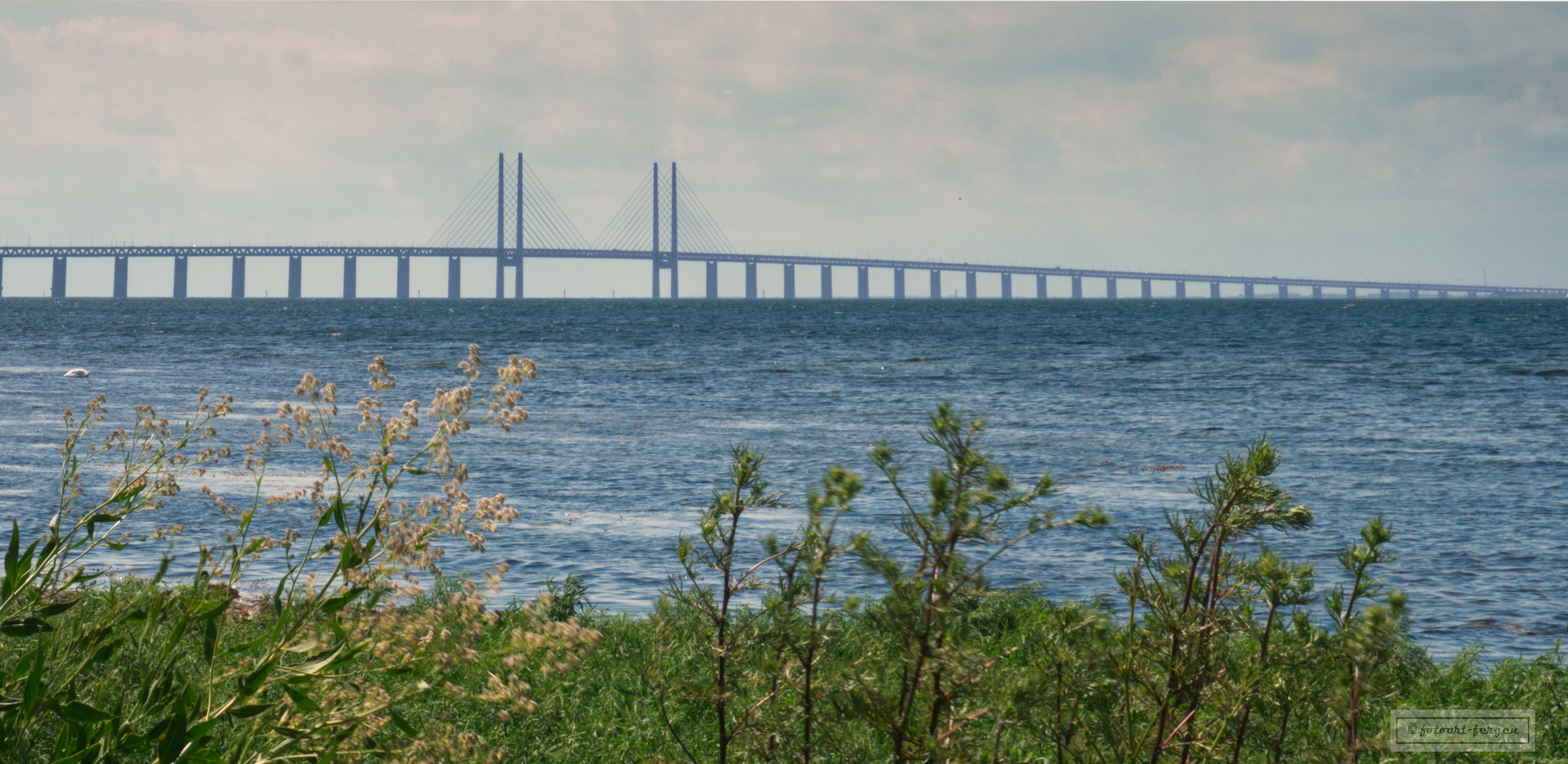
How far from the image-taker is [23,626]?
1593 millimetres

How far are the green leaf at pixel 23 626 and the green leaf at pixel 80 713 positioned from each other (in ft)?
0.48

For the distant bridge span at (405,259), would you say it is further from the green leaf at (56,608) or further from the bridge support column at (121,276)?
the green leaf at (56,608)

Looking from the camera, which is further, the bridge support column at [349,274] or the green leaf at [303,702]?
the bridge support column at [349,274]

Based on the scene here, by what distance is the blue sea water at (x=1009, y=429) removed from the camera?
829cm

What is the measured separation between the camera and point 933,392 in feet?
79.4

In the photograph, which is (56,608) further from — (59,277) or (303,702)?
(59,277)

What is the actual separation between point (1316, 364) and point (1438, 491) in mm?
22765

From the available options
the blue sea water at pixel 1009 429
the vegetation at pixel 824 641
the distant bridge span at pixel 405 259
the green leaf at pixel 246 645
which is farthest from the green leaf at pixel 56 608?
the distant bridge span at pixel 405 259

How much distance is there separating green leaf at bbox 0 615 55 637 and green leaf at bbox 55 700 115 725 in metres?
0.15

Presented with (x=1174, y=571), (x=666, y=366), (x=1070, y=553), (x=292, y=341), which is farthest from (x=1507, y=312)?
(x=1174, y=571)

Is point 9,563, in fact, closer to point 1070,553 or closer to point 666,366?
point 1070,553

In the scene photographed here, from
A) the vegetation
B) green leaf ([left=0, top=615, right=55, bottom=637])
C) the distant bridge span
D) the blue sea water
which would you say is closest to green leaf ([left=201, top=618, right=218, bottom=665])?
the vegetation

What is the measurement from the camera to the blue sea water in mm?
8289

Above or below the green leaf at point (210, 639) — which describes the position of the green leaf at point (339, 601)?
above
